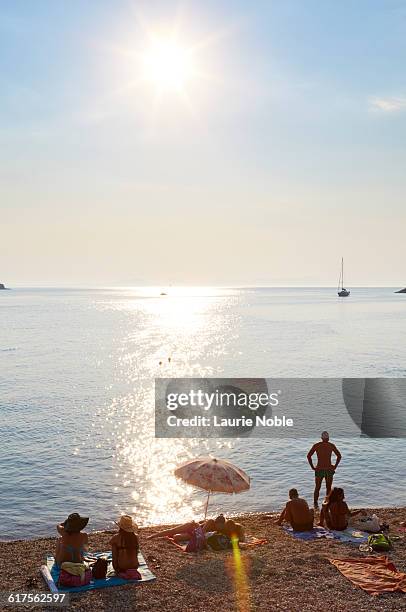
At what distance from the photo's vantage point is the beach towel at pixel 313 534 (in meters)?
16.3

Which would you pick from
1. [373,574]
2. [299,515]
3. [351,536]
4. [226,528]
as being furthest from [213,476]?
[373,574]

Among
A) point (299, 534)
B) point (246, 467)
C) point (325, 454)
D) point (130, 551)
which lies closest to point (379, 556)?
point (299, 534)

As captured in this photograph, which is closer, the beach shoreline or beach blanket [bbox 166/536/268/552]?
the beach shoreline

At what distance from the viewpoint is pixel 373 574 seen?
518 inches

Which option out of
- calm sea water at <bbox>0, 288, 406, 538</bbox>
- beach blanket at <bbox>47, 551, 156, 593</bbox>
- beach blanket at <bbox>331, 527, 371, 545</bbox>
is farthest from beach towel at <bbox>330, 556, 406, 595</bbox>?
calm sea water at <bbox>0, 288, 406, 538</bbox>

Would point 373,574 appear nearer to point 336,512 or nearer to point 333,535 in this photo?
point 333,535

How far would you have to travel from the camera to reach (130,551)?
13.1m

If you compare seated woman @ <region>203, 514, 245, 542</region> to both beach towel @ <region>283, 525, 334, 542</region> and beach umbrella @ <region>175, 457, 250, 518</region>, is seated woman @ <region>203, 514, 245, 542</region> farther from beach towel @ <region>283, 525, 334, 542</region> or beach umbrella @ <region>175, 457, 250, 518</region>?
beach towel @ <region>283, 525, 334, 542</region>

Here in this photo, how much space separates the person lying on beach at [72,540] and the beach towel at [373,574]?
5953 millimetres

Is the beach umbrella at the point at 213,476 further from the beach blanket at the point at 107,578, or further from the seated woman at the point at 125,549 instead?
the seated woman at the point at 125,549

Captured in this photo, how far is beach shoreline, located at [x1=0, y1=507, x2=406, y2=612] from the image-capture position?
1174cm

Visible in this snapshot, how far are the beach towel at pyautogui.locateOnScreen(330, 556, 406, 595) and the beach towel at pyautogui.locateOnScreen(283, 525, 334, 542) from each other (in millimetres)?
2119

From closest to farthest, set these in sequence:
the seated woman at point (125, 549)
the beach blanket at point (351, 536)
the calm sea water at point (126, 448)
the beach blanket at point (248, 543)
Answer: the seated woman at point (125, 549) → the beach blanket at point (248, 543) → the beach blanket at point (351, 536) → the calm sea water at point (126, 448)

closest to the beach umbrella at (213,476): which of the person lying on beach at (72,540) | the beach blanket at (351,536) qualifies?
the beach blanket at (351,536)
